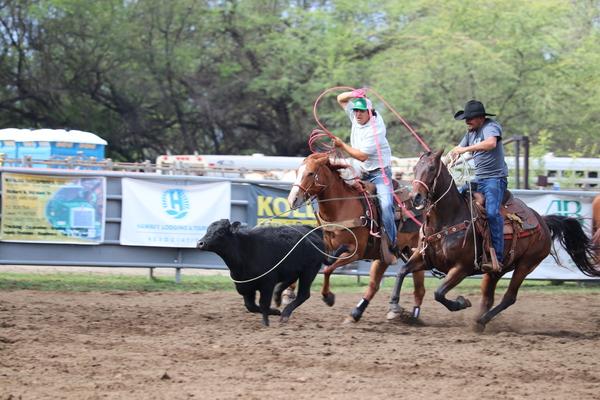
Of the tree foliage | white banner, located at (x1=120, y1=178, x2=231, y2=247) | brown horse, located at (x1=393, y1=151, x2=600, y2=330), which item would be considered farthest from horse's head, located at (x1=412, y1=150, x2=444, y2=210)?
the tree foliage

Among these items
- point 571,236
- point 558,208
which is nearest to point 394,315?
point 571,236

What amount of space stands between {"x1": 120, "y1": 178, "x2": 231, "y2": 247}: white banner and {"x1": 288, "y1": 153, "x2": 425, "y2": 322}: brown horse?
3799 millimetres

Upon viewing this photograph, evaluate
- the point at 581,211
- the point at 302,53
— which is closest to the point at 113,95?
Result: the point at 302,53

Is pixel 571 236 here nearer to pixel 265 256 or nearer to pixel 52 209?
pixel 265 256

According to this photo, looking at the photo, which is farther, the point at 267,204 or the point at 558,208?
the point at 558,208

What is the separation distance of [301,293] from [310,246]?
504 mm

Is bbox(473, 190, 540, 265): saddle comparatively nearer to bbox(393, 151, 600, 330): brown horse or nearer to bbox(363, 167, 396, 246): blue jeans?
bbox(393, 151, 600, 330): brown horse

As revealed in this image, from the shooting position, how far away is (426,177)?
31.2ft

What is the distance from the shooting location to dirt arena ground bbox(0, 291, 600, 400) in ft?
20.6

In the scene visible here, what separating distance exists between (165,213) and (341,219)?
4.22 meters

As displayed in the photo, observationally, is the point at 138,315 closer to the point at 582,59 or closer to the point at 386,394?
the point at 386,394

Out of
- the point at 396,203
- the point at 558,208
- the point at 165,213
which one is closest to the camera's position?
the point at 396,203

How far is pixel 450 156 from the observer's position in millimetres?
9953

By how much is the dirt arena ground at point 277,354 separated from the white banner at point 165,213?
2362mm
